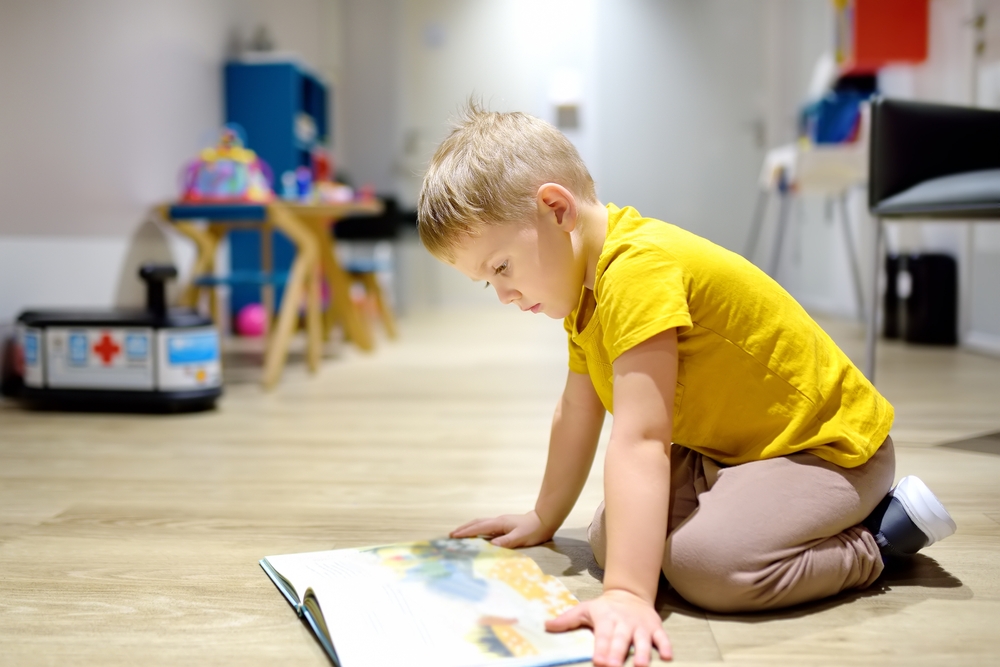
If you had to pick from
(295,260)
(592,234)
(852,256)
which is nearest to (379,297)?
(295,260)

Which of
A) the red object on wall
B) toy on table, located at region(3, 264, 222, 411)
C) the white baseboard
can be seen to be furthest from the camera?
the red object on wall

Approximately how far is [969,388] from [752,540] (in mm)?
1625

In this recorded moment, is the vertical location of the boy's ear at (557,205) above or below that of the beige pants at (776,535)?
above

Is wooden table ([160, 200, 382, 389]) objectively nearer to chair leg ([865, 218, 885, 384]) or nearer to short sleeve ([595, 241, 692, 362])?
chair leg ([865, 218, 885, 384])

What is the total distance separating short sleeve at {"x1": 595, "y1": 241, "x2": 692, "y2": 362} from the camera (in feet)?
2.49

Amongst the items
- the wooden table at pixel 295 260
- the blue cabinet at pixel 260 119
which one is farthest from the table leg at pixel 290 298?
the blue cabinet at pixel 260 119

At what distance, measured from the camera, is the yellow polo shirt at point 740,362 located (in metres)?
0.82

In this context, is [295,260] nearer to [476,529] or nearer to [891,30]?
[476,529]

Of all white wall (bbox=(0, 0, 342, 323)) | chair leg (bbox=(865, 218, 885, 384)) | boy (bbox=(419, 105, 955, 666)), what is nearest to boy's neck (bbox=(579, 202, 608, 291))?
boy (bbox=(419, 105, 955, 666))

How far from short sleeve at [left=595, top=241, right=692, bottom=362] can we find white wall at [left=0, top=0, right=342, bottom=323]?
184 centimetres

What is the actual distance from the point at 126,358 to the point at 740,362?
5.14 feet

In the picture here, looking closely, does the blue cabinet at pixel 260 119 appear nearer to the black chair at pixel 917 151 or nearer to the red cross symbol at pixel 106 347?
the red cross symbol at pixel 106 347

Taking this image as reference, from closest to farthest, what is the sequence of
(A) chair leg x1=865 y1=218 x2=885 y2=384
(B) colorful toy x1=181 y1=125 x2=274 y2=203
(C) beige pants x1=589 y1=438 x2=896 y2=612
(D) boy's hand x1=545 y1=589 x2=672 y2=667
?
(D) boy's hand x1=545 y1=589 x2=672 y2=667
(C) beige pants x1=589 y1=438 x2=896 y2=612
(A) chair leg x1=865 y1=218 x2=885 y2=384
(B) colorful toy x1=181 y1=125 x2=274 y2=203

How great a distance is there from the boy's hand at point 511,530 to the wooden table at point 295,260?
1401 mm
